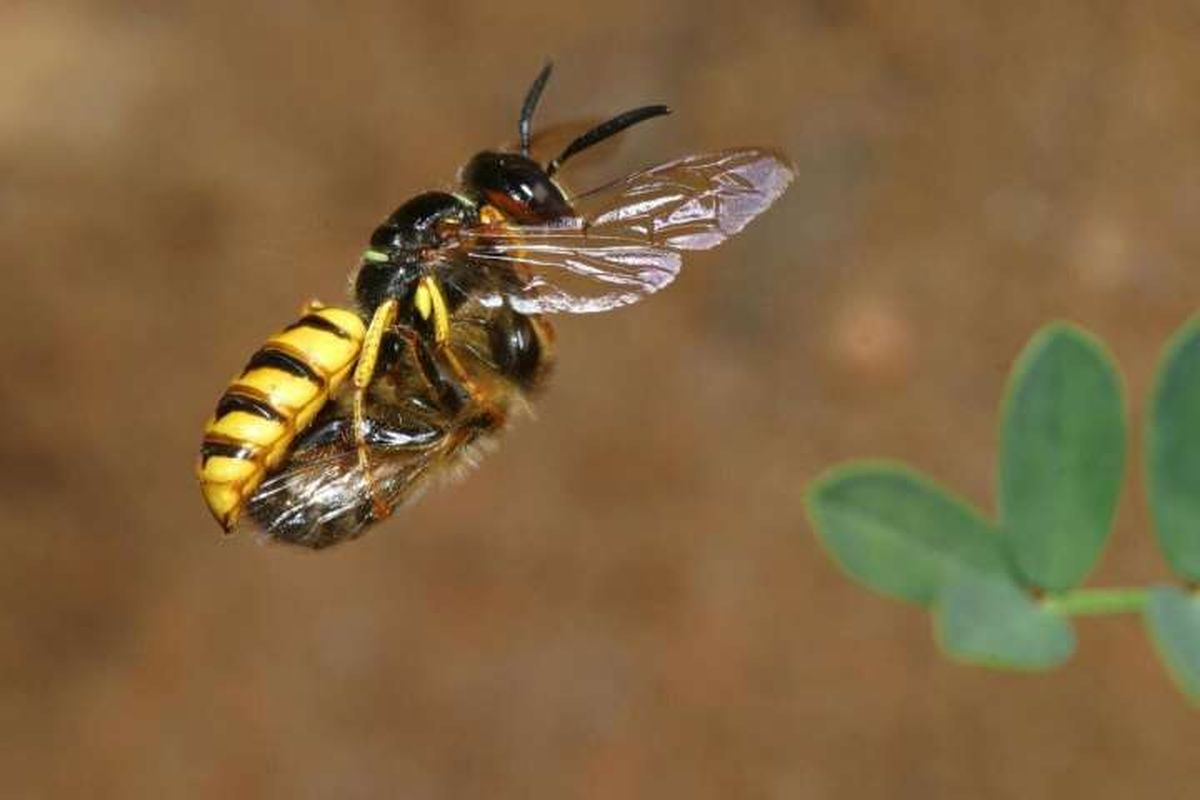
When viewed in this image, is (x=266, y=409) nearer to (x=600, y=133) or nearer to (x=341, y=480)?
(x=341, y=480)

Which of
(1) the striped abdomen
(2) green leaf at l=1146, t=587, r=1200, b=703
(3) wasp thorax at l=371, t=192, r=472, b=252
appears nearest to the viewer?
(1) the striped abdomen

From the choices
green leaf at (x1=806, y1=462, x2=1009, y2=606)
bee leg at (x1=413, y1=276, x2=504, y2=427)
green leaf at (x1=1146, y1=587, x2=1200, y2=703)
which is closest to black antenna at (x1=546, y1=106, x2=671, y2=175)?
bee leg at (x1=413, y1=276, x2=504, y2=427)

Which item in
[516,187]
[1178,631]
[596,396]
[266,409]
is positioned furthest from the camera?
[596,396]

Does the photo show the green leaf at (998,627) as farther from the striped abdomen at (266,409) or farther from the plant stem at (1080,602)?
the striped abdomen at (266,409)

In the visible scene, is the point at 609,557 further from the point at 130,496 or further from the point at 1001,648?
the point at 1001,648

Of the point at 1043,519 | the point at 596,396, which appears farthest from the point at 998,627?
the point at 596,396

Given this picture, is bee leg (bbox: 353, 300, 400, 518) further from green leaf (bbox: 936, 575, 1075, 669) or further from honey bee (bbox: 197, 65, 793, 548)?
green leaf (bbox: 936, 575, 1075, 669)

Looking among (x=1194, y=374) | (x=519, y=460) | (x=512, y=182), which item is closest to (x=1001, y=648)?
(x=1194, y=374)

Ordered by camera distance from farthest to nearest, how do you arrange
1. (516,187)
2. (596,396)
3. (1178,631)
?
(596,396)
(1178,631)
(516,187)
